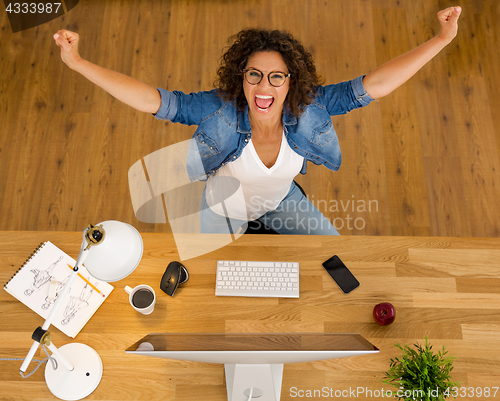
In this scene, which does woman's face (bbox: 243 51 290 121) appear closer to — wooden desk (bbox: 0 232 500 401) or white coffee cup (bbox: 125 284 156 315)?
wooden desk (bbox: 0 232 500 401)

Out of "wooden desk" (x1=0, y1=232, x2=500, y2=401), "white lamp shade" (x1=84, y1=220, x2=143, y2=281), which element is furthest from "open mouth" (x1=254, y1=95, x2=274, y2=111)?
"white lamp shade" (x1=84, y1=220, x2=143, y2=281)

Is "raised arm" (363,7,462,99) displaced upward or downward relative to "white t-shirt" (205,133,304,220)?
upward

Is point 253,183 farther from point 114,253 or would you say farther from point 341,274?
point 114,253

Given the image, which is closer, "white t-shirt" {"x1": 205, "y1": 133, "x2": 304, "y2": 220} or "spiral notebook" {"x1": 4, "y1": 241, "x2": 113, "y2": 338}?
"spiral notebook" {"x1": 4, "y1": 241, "x2": 113, "y2": 338}

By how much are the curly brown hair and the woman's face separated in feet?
0.07

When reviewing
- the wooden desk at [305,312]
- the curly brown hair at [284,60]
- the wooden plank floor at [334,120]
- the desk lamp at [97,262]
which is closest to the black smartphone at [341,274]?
the wooden desk at [305,312]

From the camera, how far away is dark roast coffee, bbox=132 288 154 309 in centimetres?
126

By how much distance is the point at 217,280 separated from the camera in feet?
4.38

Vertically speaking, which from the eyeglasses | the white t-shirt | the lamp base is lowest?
the lamp base

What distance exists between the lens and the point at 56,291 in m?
1.29

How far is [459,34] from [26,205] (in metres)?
3.19

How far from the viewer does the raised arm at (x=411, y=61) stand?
4.27ft

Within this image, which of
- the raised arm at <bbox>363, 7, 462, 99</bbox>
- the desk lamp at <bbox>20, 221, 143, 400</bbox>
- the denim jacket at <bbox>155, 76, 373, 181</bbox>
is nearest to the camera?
the desk lamp at <bbox>20, 221, 143, 400</bbox>

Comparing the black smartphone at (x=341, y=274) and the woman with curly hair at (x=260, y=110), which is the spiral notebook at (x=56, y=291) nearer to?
the woman with curly hair at (x=260, y=110)
